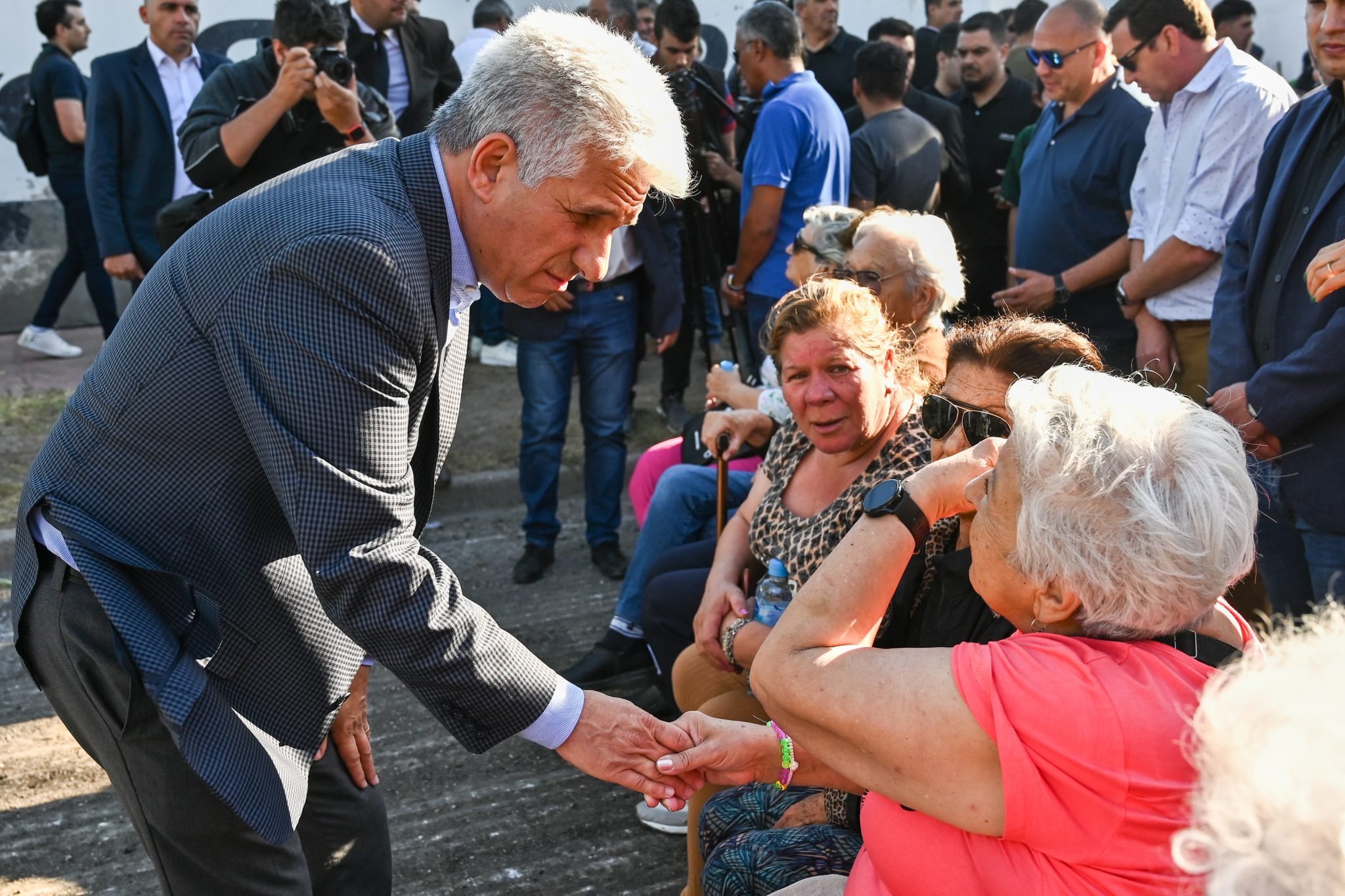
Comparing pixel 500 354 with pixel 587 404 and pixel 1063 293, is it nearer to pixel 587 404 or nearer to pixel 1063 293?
pixel 587 404

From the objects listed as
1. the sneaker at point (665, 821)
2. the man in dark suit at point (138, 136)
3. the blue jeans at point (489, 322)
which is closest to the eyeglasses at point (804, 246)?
the sneaker at point (665, 821)

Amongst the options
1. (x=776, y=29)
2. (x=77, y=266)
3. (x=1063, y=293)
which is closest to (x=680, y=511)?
(x=1063, y=293)

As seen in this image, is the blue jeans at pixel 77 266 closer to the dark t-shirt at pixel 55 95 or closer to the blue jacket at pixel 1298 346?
the dark t-shirt at pixel 55 95

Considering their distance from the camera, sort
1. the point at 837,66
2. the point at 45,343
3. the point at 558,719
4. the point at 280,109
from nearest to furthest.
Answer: the point at 558,719
the point at 280,109
the point at 837,66
the point at 45,343

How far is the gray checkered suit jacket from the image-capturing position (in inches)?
70.9

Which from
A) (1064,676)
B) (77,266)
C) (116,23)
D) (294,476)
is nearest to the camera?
(1064,676)

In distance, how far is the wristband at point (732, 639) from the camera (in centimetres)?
316

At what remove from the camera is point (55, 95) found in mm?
7500

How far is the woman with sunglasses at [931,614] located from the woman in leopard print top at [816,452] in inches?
9.3

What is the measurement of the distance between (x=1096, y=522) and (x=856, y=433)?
1.47 metres

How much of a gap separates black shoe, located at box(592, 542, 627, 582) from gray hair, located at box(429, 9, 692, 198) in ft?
11.5

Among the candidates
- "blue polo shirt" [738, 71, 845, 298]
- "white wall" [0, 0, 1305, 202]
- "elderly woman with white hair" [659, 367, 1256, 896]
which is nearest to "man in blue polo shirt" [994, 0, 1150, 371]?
"blue polo shirt" [738, 71, 845, 298]

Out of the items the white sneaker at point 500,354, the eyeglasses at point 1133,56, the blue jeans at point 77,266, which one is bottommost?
the white sneaker at point 500,354

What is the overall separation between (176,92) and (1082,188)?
4321 millimetres
